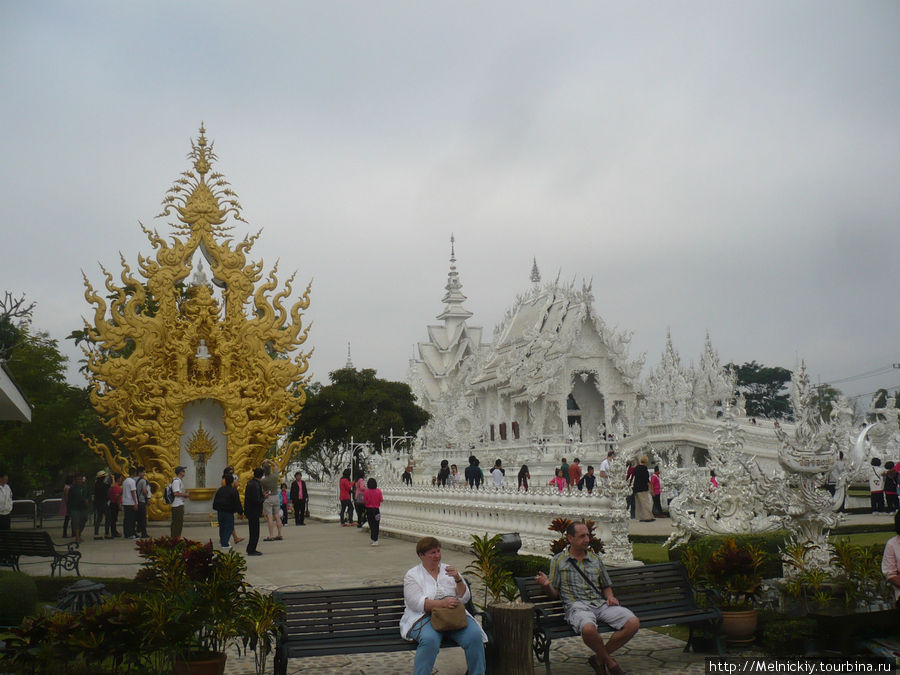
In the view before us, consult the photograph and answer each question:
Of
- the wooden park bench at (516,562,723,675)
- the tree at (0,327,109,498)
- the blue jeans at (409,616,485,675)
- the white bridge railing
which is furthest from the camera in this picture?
the tree at (0,327,109,498)

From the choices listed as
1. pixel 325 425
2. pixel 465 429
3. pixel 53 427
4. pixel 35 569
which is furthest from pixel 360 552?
pixel 465 429

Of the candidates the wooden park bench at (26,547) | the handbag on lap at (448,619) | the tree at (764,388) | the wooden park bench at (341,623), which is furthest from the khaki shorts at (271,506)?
the tree at (764,388)

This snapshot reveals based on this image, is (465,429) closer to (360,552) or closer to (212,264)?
(212,264)

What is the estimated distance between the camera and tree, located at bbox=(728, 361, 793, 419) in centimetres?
6644

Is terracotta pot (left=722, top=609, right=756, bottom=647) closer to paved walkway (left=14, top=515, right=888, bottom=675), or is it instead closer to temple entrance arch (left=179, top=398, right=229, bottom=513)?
paved walkway (left=14, top=515, right=888, bottom=675)

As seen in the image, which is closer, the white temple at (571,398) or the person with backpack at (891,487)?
the person with backpack at (891,487)

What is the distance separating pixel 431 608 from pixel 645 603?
2109 millimetres

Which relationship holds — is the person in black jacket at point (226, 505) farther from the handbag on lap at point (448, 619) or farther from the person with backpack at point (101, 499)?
the handbag on lap at point (448, 619)

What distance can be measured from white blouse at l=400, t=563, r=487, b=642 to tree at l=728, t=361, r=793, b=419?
64.3 meters

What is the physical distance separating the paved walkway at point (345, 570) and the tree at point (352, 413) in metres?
17.1

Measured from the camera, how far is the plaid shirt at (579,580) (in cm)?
666

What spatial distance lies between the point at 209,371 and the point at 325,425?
19.2 m

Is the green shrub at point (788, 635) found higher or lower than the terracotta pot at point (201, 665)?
lower

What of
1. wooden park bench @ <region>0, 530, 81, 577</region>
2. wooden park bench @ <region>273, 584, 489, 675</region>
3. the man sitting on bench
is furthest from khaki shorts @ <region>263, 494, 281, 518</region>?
the man sitting on bench
